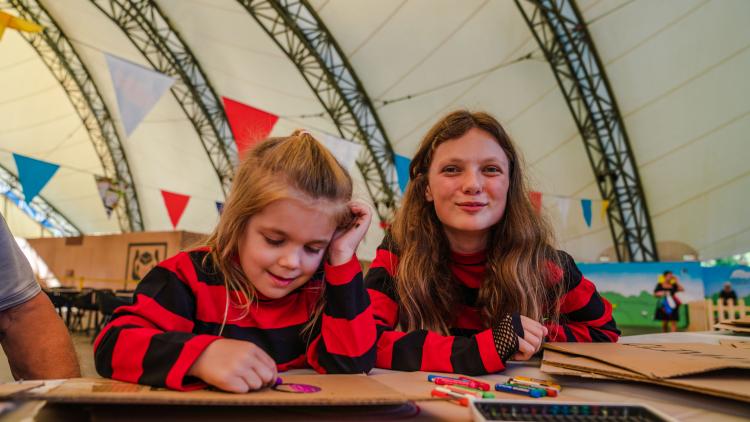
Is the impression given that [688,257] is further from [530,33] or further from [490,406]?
Answer: [490,406]

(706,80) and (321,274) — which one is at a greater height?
(706,80)

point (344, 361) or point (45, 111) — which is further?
point (45, 111)

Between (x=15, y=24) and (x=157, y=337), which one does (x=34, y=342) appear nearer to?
(x=157, y=337)

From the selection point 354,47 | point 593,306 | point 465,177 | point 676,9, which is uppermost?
point 354,47

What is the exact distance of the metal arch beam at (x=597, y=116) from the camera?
614cm

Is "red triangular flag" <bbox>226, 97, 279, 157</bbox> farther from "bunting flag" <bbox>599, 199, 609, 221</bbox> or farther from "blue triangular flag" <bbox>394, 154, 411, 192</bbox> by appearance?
"bunting flag" <bbox>599, 199, 609, 221</bbox>

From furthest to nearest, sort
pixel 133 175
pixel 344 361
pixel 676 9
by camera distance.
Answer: pixel 133 175 → pixel 676 9 → pixel 344 361

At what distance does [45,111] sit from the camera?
11.2 metres

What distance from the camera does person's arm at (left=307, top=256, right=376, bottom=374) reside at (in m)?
0.92

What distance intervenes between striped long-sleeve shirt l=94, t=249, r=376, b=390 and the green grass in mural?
16.7ft

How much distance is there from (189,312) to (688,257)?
24.5 feet

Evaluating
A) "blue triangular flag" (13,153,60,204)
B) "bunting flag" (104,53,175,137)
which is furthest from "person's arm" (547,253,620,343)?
"blue triangular flag" (13,153,60,204)

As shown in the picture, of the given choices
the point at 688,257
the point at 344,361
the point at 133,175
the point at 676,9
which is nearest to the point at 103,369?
the point at 344,361

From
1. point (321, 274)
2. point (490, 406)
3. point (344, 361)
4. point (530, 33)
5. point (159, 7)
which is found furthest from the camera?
point (159, 7)
